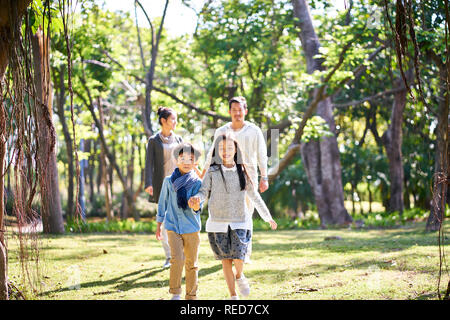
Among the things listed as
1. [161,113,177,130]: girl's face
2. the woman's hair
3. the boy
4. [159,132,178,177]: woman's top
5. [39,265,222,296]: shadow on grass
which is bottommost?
[39,265,222,296]: shadow on grass

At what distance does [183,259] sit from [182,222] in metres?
0.34

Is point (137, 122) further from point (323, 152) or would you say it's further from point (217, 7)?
point (323, 152)

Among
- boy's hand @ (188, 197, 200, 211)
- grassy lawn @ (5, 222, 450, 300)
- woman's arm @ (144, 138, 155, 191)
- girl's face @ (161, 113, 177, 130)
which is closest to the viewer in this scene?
boy's hand @ (188, 197, 200, 211)

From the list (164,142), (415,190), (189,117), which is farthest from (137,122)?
(164,142)

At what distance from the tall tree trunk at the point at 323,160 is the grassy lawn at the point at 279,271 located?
5982mm

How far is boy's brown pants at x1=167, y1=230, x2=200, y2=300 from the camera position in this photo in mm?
4852

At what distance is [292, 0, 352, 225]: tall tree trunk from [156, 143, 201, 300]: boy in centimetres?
1078

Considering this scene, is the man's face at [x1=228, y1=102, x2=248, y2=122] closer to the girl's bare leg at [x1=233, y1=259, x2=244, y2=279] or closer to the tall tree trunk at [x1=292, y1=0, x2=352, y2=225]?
the girl's bare leg at [x1=233, y1=259, x2=244, y2=279]

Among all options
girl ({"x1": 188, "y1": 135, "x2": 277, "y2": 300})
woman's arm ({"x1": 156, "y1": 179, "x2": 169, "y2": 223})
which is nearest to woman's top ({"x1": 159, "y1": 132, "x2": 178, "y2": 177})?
woman's arm ({"x1": 156, "y1": 179, "x2": 169, "y2": 223})

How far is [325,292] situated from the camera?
514cm

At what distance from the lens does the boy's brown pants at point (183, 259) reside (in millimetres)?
4852

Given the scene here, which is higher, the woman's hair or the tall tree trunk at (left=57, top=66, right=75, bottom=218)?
the tall tree trunk at (left=57, top=66, right=75, bottom=218)

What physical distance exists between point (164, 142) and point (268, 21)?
405 inches

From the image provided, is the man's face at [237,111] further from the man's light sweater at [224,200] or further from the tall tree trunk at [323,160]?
the tall tree trunk at [323,160]
